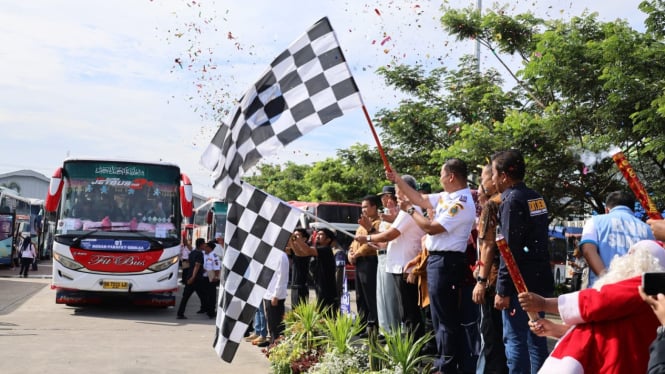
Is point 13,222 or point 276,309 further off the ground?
point 276,309

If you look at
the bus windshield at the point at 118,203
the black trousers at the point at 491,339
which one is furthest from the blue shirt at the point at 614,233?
the bus windshield at the point at 118,203

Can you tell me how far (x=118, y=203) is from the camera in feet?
45.4

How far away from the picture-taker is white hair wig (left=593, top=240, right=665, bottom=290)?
3.00 m

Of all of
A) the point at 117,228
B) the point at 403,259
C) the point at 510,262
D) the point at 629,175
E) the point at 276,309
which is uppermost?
the point at 629,175

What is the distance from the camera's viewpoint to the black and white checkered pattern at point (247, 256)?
630 centimetres

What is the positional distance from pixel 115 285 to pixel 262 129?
27.3 feet

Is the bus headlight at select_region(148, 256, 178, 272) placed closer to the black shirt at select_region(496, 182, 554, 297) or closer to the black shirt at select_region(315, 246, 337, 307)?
the black shirt at select_region(315, 246, 337, 307)

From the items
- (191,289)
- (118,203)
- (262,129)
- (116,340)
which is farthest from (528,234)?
(118,203)

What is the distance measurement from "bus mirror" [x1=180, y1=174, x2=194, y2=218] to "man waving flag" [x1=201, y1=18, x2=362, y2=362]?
7.36 m

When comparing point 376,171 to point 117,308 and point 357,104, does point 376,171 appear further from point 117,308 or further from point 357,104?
point 357,104

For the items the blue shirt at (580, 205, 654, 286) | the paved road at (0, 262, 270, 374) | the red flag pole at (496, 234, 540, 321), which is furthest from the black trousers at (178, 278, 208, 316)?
the red flag pole at (496, 234, 540, 321)

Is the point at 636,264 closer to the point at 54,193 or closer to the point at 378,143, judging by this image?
the point at 378,143

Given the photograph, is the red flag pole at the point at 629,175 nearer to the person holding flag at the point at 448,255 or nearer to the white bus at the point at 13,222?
the person holding flag at the point at 448,255

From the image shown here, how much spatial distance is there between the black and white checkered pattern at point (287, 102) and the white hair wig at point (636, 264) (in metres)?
3.18
